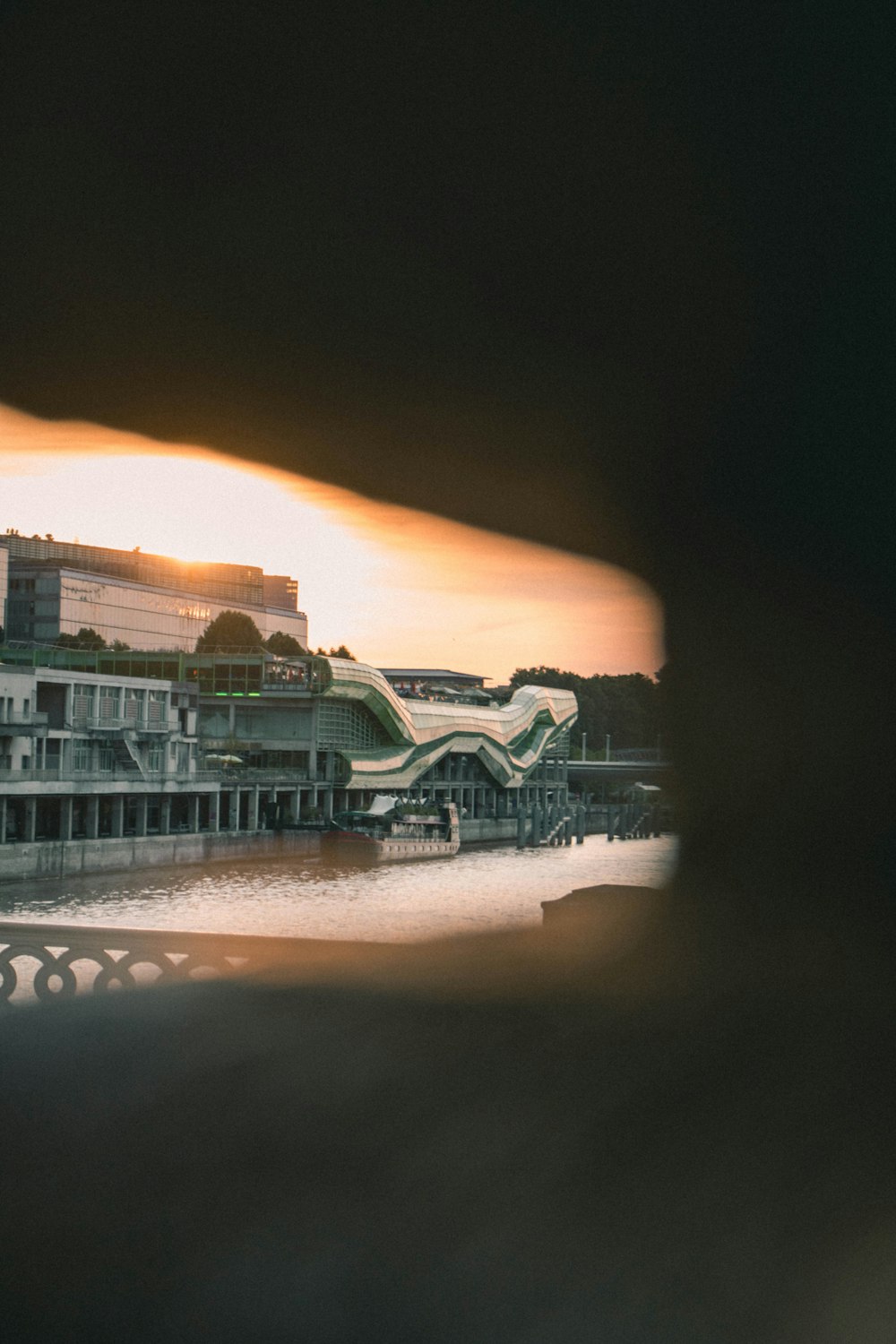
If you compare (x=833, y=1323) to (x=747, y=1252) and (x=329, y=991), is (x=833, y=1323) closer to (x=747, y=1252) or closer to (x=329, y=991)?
(x=747, y=1252)

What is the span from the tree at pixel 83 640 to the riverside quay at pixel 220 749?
128 inches

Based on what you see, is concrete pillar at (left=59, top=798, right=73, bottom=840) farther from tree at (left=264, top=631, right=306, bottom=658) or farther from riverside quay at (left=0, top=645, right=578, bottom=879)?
tree at (left=264, top=631, right=306, bottom=658)

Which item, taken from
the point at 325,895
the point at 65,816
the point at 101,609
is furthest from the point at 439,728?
the point at 325,895

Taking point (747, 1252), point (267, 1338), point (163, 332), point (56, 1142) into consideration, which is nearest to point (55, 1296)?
point (267, 1338)

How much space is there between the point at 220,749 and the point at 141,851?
7.46 metres

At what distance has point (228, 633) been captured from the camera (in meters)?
39.9

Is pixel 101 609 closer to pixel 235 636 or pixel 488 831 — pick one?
pixel 235 636

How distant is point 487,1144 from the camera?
332 centimetres

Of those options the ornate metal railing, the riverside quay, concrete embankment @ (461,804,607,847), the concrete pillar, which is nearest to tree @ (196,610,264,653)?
the riverside quay

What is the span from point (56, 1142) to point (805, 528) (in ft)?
6.91

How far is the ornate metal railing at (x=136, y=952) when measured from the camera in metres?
4.20

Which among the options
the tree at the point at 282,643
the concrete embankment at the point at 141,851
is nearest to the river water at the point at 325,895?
the concrete embankment at the point at 141,851

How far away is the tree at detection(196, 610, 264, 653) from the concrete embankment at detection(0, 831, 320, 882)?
11268 mm

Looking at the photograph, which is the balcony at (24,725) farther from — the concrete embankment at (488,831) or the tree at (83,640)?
the concrete embankment at (488,831)
